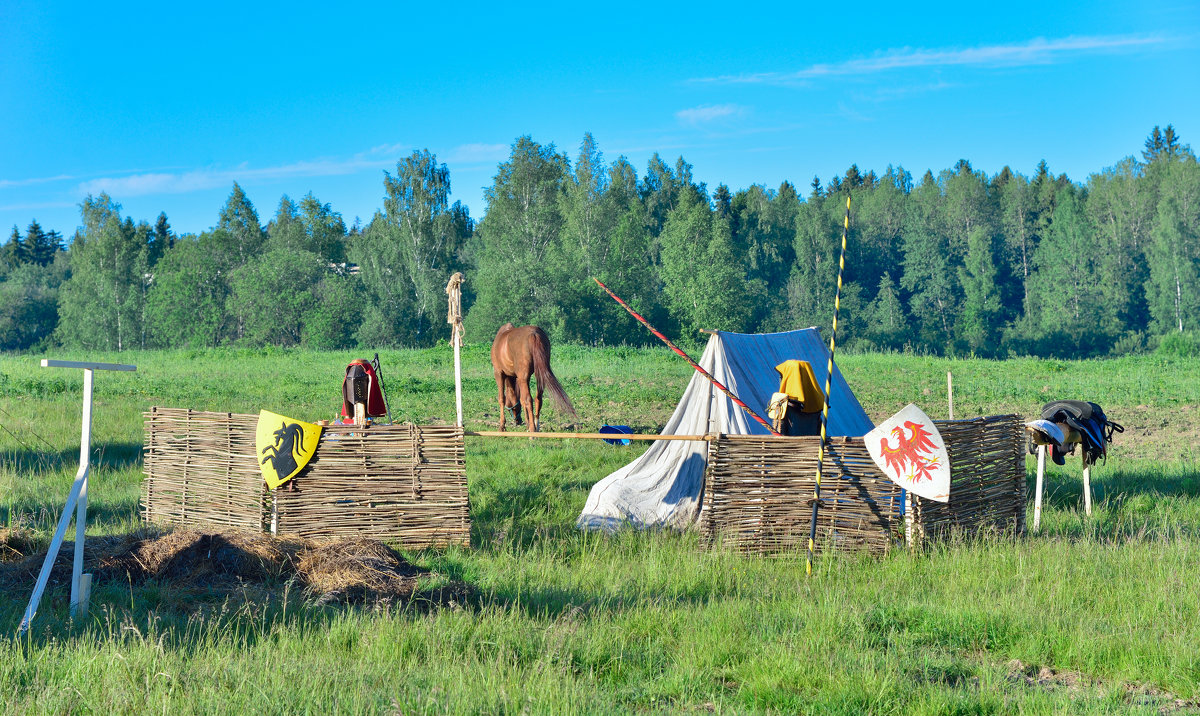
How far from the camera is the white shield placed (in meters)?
6.27

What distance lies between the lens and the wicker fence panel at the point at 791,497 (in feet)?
21.6

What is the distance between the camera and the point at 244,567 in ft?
19.3

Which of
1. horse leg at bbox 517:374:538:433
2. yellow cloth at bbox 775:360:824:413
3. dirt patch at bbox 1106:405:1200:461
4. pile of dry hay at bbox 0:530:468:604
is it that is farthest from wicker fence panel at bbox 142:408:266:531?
dirt patch at bbox 1106:405:1200:461

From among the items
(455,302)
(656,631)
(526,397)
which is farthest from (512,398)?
(656,631)

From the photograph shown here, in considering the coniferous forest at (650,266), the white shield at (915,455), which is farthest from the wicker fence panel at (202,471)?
the coniferous forest at (650,266)

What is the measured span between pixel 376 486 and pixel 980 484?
16.6 feet

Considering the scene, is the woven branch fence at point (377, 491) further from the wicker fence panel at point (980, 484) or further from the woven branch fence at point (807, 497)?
the wicker fence panel at point (980, 484)

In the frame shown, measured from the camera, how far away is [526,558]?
6.54 metres

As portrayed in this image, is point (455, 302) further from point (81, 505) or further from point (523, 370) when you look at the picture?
point (81, 505)

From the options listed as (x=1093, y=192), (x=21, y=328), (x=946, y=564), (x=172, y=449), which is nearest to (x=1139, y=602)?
(x=946, y=564)

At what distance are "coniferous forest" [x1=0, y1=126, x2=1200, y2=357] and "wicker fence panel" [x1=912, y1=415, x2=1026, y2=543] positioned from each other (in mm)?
32632

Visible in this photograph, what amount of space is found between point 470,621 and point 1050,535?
18.2 ft

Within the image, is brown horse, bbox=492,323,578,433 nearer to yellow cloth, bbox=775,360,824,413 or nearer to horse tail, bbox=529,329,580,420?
horse tail, bbox=529,329,580,420

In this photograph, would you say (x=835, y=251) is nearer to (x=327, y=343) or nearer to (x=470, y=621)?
(x=327, y=343)
